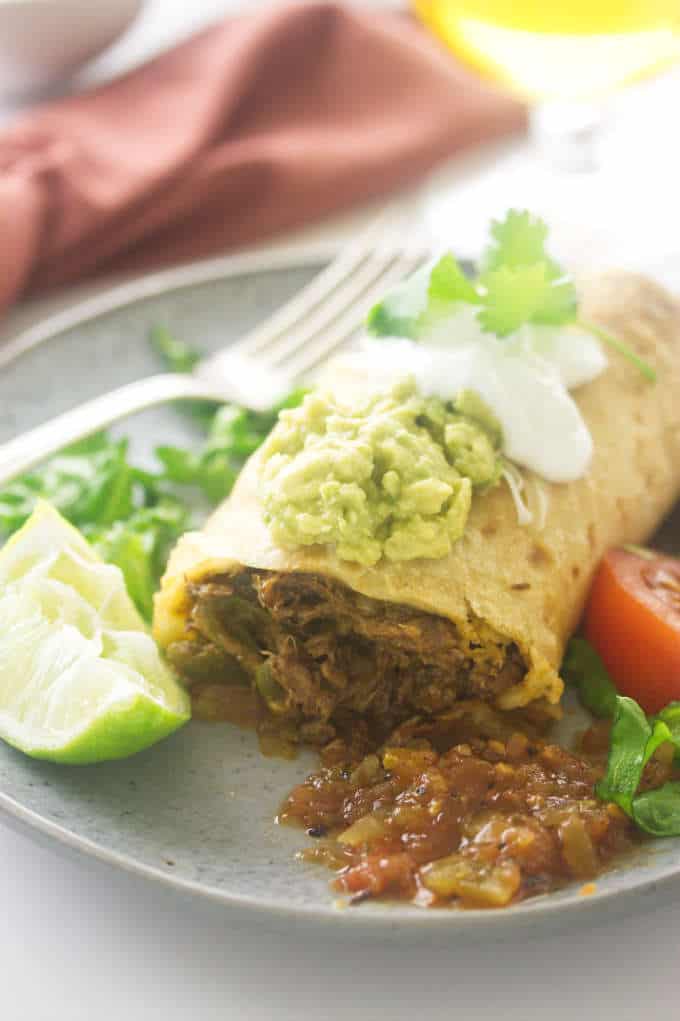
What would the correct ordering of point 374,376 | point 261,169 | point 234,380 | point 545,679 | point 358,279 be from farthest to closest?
1. point 261,169
2. point 358,279
3. point 234,380
4. point 374,376
5. point 545,679

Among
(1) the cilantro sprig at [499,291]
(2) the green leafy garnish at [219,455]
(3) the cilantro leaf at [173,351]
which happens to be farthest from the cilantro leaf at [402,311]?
(3) the cilantro leaf at [173,351]

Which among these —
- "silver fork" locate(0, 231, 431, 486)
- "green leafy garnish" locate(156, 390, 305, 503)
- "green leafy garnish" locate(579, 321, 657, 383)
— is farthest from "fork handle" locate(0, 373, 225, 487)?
"green leafy garnish" locate(579, 321, 657, 383)

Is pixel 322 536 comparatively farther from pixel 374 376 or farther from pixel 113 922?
pixel 113 922

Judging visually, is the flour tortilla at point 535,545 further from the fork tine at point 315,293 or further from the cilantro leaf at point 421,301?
the fork tine at point 315,293

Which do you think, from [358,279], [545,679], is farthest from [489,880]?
[358,279]

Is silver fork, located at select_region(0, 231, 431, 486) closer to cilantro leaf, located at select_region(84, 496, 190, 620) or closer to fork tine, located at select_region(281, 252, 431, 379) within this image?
fork tine, located at select_region(281, 252, 431, 379)

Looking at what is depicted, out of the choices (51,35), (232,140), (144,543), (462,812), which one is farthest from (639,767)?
(51,35)
